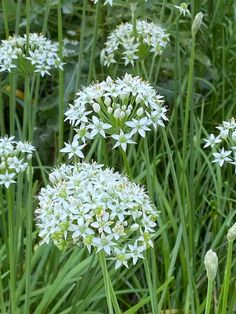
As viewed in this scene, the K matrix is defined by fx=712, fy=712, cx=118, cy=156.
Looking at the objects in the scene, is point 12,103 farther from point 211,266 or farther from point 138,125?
point 211,266

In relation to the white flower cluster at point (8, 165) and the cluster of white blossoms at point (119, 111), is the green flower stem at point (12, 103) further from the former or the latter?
the cluster of white blossoms at point (119, 111)

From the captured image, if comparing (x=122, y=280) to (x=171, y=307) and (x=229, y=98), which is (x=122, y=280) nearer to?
(x=171, y=307)

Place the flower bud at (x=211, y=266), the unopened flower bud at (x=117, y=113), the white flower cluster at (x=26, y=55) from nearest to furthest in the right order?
the flower bud at (x=211, y=266) < the unopened flower bud at (x=117, y=113) < the white flower cluster at (x=26, y=55)

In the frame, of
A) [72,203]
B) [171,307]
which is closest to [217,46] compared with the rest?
[171,307]

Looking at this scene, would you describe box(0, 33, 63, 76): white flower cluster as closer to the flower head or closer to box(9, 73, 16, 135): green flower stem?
box(9, 73, 16, 135): green flower stem

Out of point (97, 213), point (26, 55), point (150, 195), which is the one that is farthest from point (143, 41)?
point (97, 213)

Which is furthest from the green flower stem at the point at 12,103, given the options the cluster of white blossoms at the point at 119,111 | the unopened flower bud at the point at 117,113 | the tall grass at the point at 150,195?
the unopened flower bud at the point at 117,113
